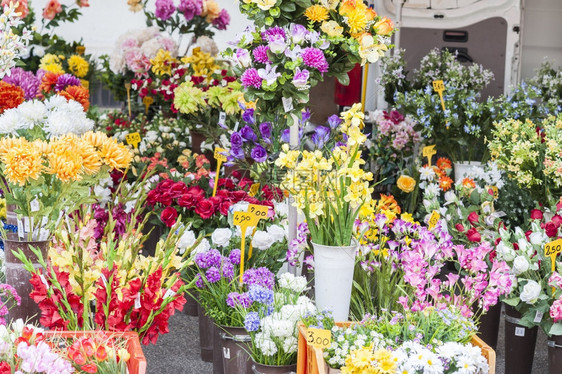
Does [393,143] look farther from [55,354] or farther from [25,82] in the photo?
[55,354]

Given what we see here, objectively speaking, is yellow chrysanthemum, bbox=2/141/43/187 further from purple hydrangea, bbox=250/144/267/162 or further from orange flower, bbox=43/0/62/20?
orange flower, bbox=43/0/62/20

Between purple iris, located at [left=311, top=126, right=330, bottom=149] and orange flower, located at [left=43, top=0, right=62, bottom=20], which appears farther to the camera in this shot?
orange flower, located at [left=43, top=0, right=62, bottom=20]

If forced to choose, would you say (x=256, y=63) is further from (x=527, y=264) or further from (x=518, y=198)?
(x=518, y=198)

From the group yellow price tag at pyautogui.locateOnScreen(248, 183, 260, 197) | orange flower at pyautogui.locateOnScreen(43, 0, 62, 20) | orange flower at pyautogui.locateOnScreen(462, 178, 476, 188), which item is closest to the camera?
yellow price tag at pyautogui.locateOnScreen(248, 183, 260, 197)

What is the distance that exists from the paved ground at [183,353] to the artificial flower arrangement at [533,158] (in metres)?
0.72

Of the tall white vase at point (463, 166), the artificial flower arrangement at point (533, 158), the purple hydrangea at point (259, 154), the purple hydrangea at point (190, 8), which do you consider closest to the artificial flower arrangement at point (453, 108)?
the tall white vase at point (463, 166)

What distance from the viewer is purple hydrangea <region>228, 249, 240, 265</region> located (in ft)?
8.99

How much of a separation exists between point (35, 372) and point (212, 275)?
969 millimetres

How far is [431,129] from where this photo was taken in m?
4.39

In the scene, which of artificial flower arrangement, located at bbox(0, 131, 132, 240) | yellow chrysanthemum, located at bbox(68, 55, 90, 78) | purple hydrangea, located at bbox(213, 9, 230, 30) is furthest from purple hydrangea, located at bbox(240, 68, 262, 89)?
yellow chrysanthemum, located at bbox(68, 55, 90, 78)

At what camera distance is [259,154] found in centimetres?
279

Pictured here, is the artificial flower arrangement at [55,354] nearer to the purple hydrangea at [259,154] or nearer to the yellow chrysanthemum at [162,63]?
the purple hydrangea at [259,154]

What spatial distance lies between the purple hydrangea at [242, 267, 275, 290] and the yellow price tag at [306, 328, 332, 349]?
524 millimetres

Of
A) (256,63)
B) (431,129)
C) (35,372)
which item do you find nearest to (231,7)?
(431,129)
